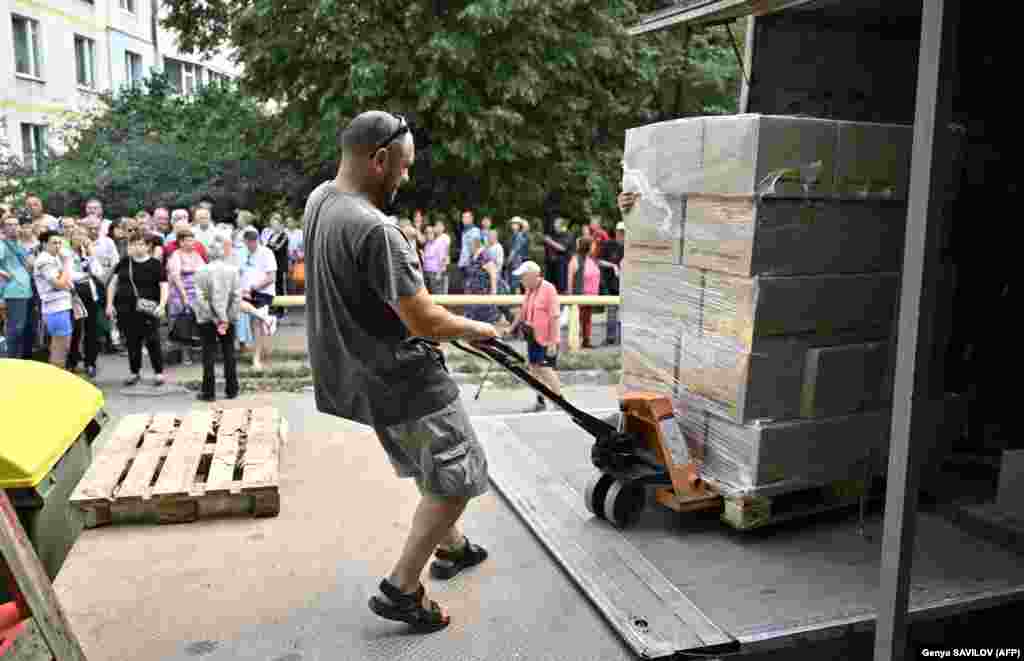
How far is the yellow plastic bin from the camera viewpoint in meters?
3.00

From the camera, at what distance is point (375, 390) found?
3385mm

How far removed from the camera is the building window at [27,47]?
23.5 m

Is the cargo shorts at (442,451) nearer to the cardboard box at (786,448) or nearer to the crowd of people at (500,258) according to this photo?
the cardboard box at (786,448)

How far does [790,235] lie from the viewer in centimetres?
423

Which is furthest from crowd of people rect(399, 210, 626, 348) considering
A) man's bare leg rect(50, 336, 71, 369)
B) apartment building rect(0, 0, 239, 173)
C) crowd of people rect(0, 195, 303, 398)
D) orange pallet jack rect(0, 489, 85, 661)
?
orange pallet jack rect(0, 489, 85, 661)

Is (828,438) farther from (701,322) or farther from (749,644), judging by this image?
(749,644)

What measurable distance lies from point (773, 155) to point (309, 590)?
307cm

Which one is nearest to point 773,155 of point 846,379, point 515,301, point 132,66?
point 846,379

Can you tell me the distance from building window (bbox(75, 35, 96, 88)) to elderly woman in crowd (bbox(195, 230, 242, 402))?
23336 mm

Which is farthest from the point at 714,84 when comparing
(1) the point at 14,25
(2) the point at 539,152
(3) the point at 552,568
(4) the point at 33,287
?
(1) the point at 14,25

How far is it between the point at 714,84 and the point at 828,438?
14.7 m

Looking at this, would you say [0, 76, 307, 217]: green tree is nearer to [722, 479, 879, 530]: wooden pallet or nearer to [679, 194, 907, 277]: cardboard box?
[679, 194, 907, 277]: cardboard box

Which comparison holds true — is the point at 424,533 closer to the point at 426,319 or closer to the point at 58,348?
the point at 426,319

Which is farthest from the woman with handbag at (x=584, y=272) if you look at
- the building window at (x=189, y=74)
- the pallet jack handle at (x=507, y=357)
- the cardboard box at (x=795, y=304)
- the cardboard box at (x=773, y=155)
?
the building window at (x=189, y=74)
